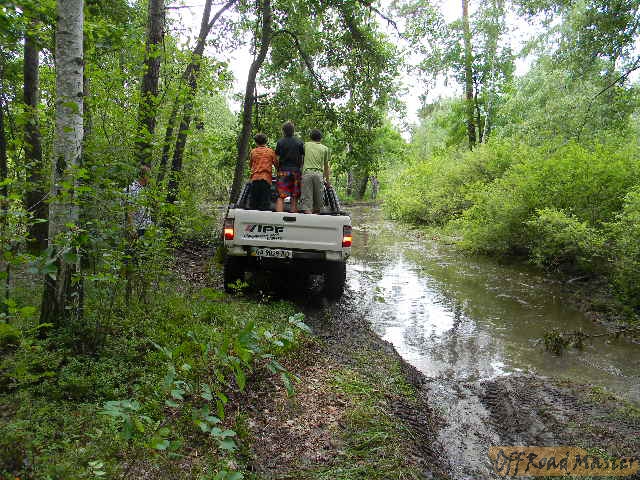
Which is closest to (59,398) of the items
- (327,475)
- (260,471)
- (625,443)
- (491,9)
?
(260,471)

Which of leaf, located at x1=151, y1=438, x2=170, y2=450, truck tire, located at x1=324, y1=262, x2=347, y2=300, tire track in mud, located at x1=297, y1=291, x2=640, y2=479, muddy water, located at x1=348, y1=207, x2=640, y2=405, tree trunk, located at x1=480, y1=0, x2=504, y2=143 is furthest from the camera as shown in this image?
tree trunk, located at x1=480, y1=0, x2=504, y2=143

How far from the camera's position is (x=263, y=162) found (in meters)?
8.09

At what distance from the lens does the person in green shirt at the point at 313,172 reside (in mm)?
7965

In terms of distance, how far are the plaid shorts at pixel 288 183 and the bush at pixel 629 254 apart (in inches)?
214

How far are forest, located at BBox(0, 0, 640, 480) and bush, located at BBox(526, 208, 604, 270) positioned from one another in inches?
2.1

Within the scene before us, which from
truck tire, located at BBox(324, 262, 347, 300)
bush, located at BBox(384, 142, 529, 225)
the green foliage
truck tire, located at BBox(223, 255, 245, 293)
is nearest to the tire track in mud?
the green foliage

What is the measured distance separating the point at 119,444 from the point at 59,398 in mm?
808

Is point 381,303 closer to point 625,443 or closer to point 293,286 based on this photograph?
point 293,286

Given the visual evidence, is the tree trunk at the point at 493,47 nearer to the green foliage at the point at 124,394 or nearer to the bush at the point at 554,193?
the bush at the point at 554,193

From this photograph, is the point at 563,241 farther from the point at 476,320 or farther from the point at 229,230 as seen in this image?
the point at 229,230

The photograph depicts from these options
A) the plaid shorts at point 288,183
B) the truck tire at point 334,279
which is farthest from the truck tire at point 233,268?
the plaid shorts at point 288,183

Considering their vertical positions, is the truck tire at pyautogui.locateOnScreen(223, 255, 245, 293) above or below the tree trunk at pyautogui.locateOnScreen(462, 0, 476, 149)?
below

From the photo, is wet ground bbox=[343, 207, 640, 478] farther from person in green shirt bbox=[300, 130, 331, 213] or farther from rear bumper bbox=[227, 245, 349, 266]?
person in green shirt bbox=[300, 130, 331, 213]

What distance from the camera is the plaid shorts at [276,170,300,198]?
8234 mm
